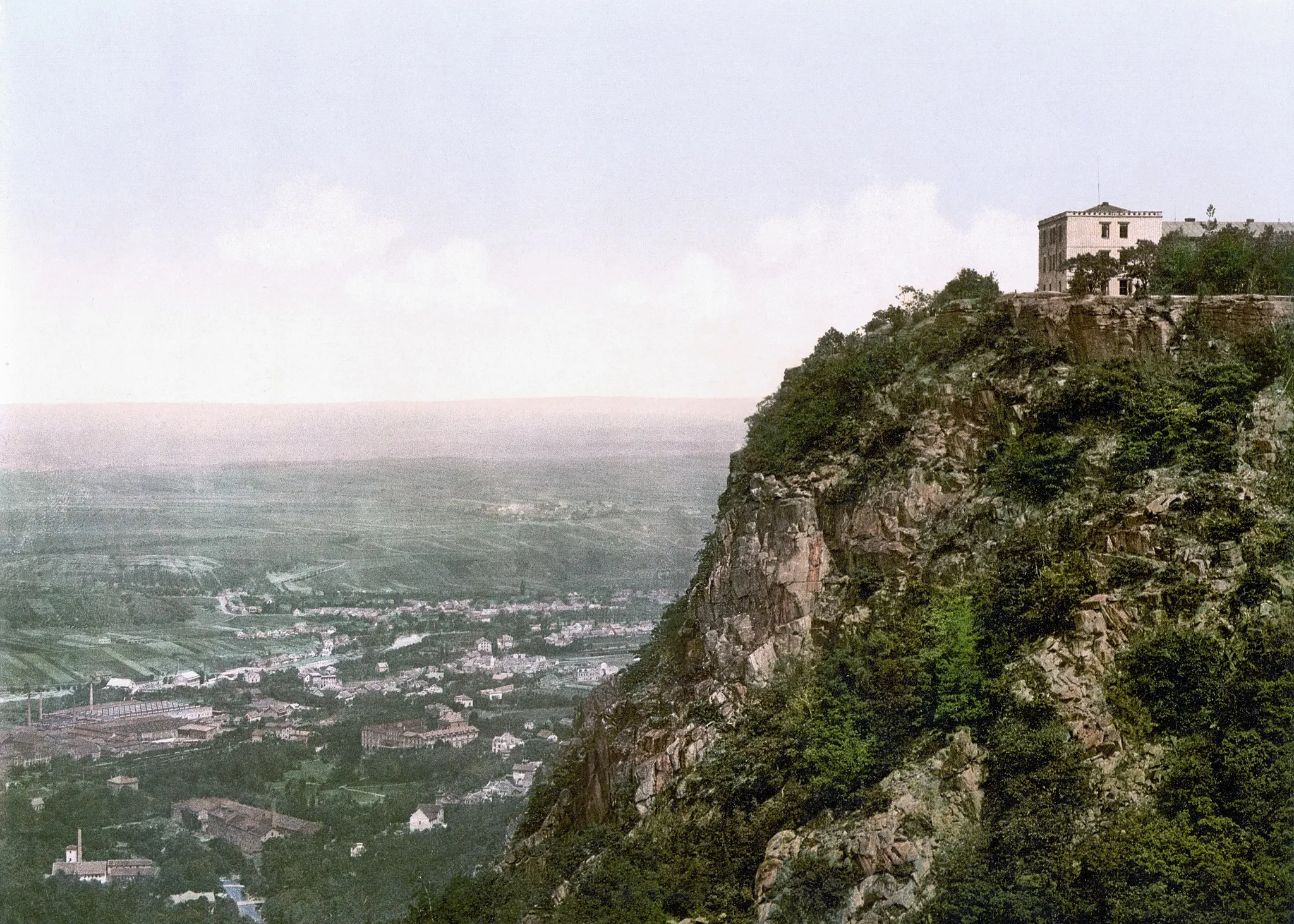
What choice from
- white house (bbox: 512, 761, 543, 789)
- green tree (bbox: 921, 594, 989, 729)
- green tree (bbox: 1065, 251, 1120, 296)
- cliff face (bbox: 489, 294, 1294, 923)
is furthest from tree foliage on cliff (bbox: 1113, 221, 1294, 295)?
white house (bbox: 512, 761, 543, 789)

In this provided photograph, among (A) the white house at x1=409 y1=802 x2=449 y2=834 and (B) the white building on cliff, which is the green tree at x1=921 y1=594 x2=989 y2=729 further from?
(A) the white house at x1=409 y1=802 x2=449 y2=834

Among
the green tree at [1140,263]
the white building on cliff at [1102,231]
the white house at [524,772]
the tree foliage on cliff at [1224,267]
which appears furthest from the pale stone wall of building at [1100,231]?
the white house at [524,772]

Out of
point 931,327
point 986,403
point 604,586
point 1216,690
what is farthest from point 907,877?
point 604,586

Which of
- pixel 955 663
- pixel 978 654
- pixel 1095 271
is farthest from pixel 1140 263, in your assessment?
pixel 955 663

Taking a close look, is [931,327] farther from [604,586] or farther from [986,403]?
[604,586]

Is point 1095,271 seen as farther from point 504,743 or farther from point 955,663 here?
point 504,743

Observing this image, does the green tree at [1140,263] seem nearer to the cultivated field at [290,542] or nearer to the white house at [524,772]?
the white house at [524,772]
